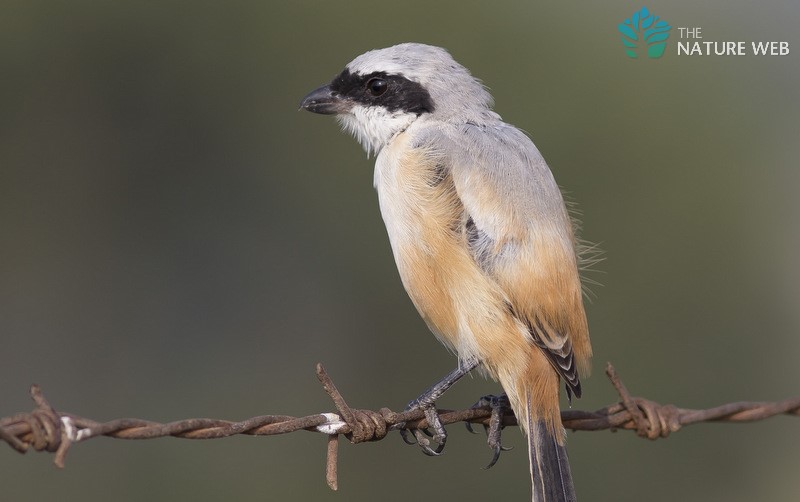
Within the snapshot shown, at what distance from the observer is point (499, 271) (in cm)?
Result: 365

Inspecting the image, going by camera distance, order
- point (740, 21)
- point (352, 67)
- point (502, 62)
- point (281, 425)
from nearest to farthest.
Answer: point (281, 425), point (352, 67), point (502, 62), point (740, 21)

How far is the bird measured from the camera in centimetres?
366

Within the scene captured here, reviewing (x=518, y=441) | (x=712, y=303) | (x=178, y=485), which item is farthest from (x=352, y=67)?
(x=712, y=303)

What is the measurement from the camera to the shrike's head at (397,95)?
14.2ft

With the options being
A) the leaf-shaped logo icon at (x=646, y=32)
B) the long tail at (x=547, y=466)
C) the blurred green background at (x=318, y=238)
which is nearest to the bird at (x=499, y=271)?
the long tail at (x=547, y=466)

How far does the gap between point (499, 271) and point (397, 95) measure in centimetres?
113

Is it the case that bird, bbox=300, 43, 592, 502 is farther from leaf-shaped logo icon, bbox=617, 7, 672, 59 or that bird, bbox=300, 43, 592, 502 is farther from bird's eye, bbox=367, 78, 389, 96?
leaf-shaped logo icon, bbox=617, 7, 672, 59

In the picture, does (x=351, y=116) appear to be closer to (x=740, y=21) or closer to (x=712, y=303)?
(x=712, y=303)

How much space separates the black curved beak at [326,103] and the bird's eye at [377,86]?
0.44 ft

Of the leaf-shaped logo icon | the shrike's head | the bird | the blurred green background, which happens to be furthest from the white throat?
the leaf-shaped logo icon

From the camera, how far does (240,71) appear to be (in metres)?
10.4

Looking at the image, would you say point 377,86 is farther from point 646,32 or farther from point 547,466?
point 646,32

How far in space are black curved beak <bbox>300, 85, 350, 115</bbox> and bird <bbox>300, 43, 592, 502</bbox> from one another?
64 centimetres

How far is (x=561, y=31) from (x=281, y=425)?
7116mm
